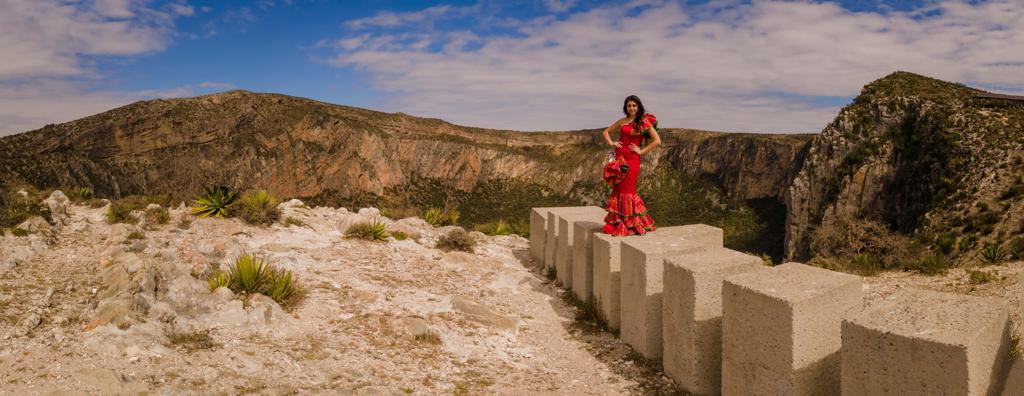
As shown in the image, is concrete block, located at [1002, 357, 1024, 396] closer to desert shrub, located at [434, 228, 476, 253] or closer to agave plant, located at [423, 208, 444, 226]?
desert shrub, located at [434, 228, 476, 253]

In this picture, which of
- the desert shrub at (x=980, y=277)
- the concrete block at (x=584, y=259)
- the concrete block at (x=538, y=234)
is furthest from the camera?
the concrete block at (x=538, y=234)

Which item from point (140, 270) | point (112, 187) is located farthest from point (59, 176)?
point (140, 270)

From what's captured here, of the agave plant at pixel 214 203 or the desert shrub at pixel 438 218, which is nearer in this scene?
the agave plant at pixel 214 203

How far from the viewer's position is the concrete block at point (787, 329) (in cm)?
374

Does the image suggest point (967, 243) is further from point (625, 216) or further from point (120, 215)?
point (120, 215)

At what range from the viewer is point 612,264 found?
22.4 ft

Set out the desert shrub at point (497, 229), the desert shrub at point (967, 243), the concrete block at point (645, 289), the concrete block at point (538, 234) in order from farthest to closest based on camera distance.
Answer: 1. the desert shrub at point (967, 243)
2. the desert shrub at point (497, 229)
3. the concrete block at point (538, 234)
4. the concrete block at point (645, 289)

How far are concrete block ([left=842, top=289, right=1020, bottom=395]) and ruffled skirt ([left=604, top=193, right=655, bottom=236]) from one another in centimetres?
382

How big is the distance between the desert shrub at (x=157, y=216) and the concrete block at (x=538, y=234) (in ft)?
22.8

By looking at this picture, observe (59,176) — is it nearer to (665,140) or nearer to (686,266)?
(686,266)

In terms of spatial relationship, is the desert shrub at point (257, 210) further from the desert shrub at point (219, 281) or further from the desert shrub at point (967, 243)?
the desert shrub at point (967, 243)

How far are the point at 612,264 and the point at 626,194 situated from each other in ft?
3.90

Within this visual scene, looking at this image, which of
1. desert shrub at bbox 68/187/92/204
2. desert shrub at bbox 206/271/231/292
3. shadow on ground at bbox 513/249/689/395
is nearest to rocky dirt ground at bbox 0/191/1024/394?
shadow on ground at bbox 513/249/689/395

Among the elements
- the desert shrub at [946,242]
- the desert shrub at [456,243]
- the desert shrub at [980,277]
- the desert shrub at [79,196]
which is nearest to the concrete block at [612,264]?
the desert shrub at [980,277]
